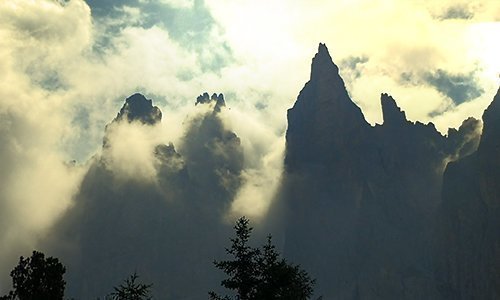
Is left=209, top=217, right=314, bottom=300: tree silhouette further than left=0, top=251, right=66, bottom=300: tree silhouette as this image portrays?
No

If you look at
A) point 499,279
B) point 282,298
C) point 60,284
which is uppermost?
point 499,279

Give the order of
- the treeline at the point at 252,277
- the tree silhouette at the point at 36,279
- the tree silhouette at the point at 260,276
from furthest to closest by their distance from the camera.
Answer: the tree silhouette at the point at 36,279, the tree silhouette at the point at 260,276, the treeline at the point at 252,277

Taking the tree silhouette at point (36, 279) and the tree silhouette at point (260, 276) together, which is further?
the tree silhouette at point (36, 279)

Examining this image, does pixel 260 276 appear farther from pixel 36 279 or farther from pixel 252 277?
pixel 36 279

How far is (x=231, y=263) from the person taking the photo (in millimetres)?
39750

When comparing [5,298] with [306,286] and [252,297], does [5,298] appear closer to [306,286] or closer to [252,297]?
[252,297]

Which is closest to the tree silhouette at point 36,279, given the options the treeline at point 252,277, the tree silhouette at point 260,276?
the treeline at point 252,277

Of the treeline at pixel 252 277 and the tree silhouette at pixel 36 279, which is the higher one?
the tree silhouette at pixel 36 279

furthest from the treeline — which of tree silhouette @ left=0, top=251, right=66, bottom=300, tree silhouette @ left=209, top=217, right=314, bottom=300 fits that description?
tree silhouette @ left=0, top=251, right=66, bottom=300

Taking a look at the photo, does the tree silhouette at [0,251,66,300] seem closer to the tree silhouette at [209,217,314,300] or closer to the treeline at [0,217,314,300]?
the treeline at [0,217,314,300]

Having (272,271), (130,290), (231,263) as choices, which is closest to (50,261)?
(130,290)

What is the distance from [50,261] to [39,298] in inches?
118

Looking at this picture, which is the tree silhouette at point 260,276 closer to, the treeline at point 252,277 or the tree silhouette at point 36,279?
the treeline at point 252,277

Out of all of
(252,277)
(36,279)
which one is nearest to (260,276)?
(252,277)
